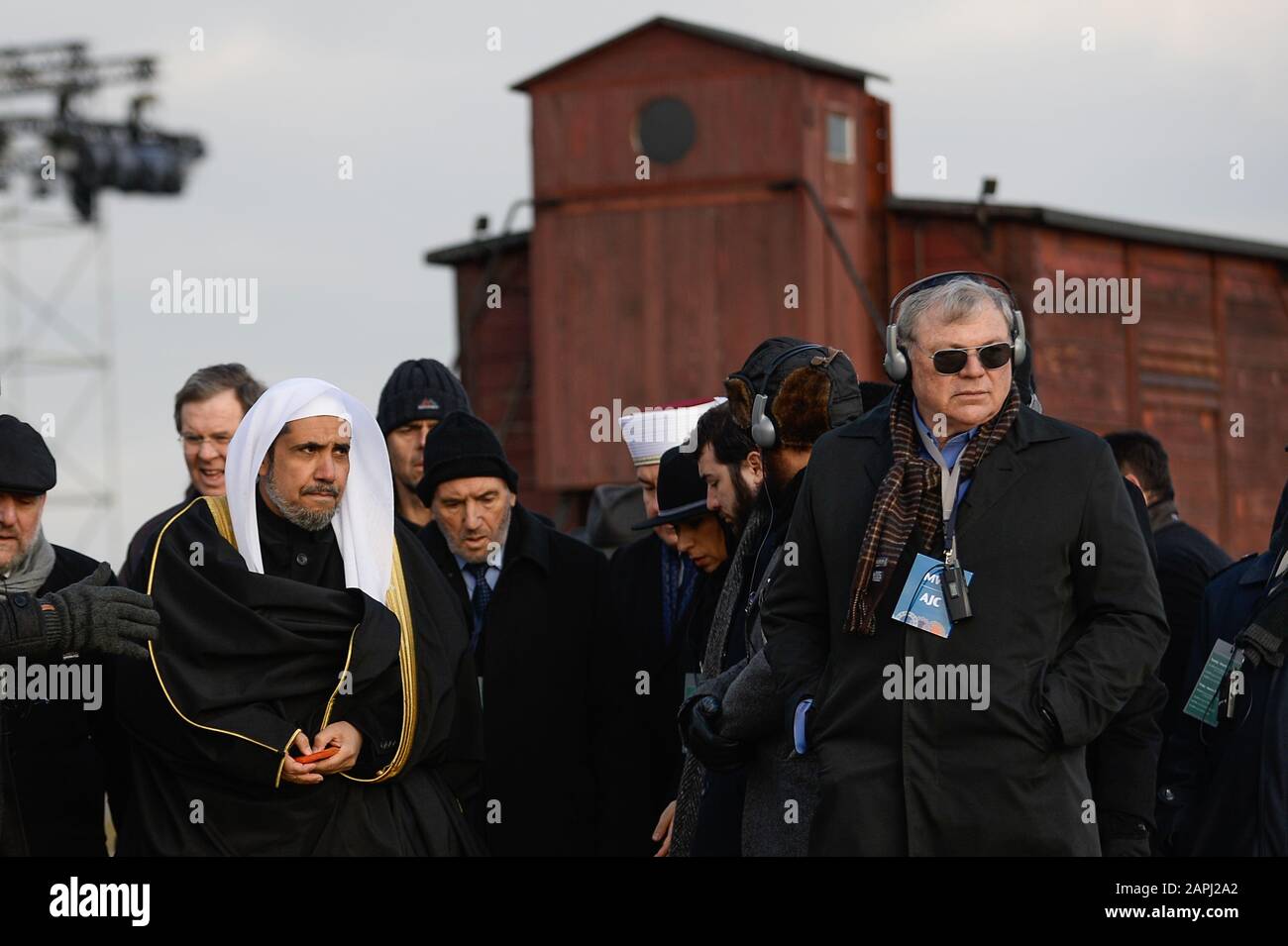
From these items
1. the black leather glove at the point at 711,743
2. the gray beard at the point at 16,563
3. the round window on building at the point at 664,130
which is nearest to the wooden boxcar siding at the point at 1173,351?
the round window on building at the point at 664,130

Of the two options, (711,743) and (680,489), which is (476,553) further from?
(711,743)

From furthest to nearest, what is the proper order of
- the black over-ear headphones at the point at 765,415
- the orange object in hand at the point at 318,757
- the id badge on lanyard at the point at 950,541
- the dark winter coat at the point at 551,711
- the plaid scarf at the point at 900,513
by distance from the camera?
the dark winter coat at the point at 551,711 < the orange object in hand at the point at 318,757 < the black over-ear headphones at the point at 765,415 < the plaid scarf at the point at 900,513 < the id badge on lanyard at the point at 950,541

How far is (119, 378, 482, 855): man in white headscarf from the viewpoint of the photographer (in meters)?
5.29

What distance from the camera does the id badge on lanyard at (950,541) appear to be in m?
4.18

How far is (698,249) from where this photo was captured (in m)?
19.0

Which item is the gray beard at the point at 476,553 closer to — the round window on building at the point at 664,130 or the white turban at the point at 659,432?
the white turban at the point at 659,432

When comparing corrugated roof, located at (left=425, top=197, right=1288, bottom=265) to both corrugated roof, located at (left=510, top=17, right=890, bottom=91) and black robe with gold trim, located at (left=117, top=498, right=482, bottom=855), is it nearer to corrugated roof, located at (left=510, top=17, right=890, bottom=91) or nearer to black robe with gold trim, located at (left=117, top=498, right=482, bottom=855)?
corrugated roof, located at (left=510, top=17, right=890, bottom=91)

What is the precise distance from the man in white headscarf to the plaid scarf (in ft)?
5.36

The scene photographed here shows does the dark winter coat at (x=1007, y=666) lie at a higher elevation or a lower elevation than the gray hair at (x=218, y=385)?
lower

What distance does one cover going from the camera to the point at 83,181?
41.3 metres

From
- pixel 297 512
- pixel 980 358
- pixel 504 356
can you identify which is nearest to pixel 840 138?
pixel 504 356

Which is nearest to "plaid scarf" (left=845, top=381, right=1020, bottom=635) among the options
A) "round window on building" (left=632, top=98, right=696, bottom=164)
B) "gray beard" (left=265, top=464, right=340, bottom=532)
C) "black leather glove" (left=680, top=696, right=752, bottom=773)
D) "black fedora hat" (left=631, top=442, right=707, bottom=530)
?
"black leather glove" (left=680, top=696, right=752, bottom=773)
